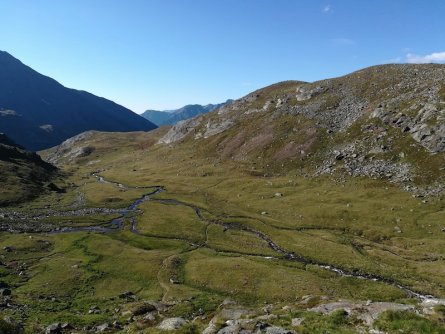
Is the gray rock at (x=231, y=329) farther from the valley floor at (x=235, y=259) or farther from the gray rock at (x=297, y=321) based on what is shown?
the gray rock at (x=297, y=321)

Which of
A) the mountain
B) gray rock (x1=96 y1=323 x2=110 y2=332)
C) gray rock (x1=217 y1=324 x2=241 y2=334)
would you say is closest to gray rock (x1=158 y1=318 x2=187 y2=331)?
gray rock (x1=217 y1=324 x2=241 y2=334)

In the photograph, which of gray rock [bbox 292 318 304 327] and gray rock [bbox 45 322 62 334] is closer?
gray rock [bbox 292 318 304 327]

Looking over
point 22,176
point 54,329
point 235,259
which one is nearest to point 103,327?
point 54,329

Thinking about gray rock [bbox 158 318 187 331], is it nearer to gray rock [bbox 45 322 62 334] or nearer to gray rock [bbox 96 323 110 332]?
gray rock [bbox 96 323 110 332]

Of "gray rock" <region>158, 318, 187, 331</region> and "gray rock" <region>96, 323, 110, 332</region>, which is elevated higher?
"gray rock" <region>158, 318, 187, 331</region>

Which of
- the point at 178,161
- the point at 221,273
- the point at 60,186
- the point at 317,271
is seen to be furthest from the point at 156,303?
the point at 178,161

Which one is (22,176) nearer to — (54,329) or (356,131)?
(356,131)

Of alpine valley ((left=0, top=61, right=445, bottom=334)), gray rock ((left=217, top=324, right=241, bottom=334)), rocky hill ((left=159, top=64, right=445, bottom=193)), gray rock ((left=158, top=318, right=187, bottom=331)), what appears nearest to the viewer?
gray rock ((left=217, top=324, right=241, bottom=334))
